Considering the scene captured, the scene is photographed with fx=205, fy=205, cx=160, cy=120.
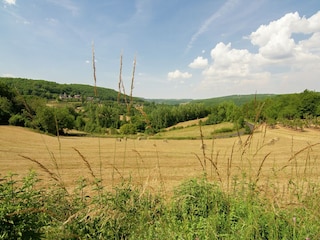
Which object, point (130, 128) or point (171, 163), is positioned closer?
point (130, 128)

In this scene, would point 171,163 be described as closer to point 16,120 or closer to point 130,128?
point 130,128

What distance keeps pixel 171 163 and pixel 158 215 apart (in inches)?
845

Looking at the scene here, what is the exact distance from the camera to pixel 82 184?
343 centimetres

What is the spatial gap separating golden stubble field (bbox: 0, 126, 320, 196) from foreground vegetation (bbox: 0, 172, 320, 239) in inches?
12.1

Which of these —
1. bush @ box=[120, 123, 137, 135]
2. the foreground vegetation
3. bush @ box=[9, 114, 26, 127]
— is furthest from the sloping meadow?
bush @ box=[9, 114, 26, 127]

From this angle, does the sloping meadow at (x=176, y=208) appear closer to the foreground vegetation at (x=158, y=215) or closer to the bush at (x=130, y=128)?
the foreground vegetation at (x=158, y=215)

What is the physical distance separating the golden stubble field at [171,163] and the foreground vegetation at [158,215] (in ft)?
1.01

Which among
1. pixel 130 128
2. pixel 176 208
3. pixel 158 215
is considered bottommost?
pixel 176 208

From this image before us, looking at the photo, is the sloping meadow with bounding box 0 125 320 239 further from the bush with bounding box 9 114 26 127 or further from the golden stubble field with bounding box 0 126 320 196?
the bush with bounding box 9 114 26 127

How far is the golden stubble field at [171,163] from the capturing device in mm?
2662

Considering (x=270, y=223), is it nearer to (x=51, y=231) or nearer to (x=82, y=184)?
(x=51, y=231)

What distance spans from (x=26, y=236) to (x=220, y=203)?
8.16ft

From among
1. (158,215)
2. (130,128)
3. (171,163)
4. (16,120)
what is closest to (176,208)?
(158,215)

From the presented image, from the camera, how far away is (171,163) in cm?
2408
